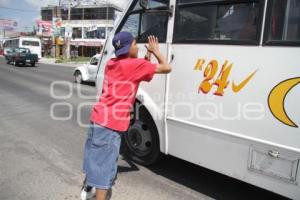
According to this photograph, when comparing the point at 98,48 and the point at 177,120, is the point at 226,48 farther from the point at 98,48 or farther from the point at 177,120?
the point at 98,48

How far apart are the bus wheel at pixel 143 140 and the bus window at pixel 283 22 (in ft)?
6.37

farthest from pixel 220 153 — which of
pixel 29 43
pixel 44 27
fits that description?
pixel 44 27

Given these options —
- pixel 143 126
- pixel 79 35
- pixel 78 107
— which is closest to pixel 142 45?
pixel 143 126

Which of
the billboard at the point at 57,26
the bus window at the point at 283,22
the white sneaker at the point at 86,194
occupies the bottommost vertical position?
the white sneaker at the point at 86,194

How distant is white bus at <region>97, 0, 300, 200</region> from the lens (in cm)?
291

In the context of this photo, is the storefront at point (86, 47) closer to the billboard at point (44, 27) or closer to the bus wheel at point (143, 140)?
the billboard at point (44, 27)

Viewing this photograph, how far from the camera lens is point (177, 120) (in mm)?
3832

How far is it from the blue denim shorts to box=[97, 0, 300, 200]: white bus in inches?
37.6

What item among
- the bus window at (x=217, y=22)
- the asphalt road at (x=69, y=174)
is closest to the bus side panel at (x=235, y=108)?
the bus window at (x=217, y=22)

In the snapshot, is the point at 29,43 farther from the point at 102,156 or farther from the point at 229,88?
the point at 229,88

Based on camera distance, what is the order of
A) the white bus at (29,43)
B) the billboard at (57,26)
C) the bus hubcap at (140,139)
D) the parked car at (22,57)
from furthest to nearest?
the billboard at (57,26)
the white bus at (29,43)
the parked car at (22,57)
the bus hubcap at (140,139)

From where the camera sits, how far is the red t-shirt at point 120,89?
3107 millimetres

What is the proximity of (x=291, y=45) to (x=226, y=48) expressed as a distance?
67 cm

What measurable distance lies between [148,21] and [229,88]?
5.05 feet
